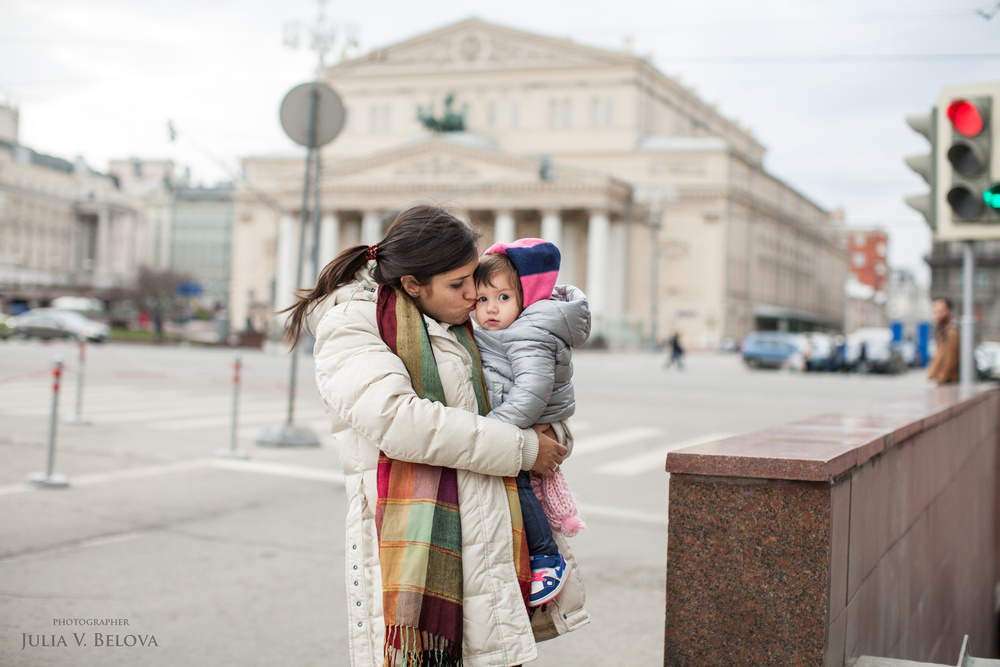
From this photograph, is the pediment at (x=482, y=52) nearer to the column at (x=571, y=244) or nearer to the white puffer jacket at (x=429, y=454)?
the column at (x=571, y=244)

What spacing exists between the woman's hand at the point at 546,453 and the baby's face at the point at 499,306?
1.06 feet

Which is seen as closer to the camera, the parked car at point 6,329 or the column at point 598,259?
the parked car at point 6,329

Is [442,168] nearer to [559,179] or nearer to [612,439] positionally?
[559,179]

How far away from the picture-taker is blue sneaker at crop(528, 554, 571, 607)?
2707 millimetres

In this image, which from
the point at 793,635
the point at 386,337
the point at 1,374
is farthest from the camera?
the point at 1,374

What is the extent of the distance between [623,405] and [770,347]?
25.0m

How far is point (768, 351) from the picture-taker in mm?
42844

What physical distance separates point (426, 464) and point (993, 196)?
546 cm

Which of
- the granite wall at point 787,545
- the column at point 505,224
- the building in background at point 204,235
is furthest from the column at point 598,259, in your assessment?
the building in background at point 204,235

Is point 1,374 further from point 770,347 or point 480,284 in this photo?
point 770,347

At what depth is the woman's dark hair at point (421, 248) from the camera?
Result: 2.72m

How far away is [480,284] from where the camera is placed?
287cm

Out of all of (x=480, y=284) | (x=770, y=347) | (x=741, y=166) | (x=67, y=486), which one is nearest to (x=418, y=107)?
(x=741, y=166)

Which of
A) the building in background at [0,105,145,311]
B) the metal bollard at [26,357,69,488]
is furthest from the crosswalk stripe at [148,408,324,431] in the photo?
the building in background at [0,105,145,311]
